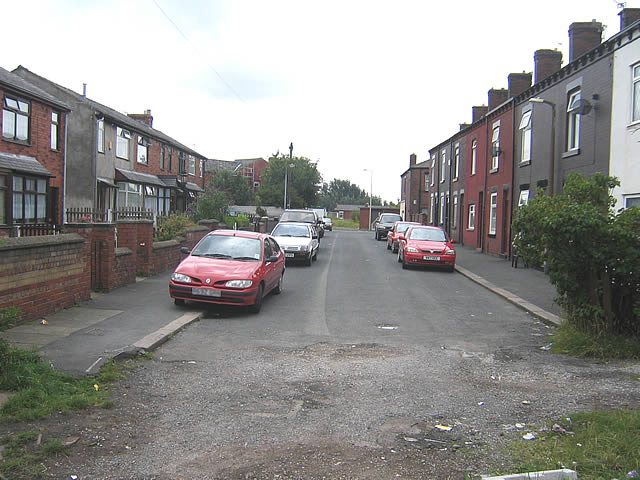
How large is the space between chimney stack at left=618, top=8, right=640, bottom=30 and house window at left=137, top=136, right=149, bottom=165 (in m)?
25.6

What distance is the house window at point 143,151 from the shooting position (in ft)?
109

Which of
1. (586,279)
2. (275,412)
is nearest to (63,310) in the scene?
(275,412)

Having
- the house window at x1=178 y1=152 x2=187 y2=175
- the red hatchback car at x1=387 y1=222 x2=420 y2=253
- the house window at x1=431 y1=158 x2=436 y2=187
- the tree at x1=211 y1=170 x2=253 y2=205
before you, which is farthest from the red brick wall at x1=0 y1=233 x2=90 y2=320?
the tree at x1=211 y1=170 x2=253 y2=205

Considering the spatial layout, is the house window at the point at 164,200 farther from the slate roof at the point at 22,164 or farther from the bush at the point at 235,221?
the slate roof at the point at 22,164

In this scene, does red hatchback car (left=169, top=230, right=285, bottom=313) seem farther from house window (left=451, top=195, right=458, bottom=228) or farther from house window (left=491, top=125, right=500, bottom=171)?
house window (left=451, top=195, right=458, bottom=228)

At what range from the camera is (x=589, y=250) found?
24.5ft

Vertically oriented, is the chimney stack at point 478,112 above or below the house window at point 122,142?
above

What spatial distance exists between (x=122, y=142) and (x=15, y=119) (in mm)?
9617

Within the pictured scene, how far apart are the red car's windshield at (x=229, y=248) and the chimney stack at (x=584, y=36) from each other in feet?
41.2

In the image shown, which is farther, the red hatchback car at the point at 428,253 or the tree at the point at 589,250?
the red hatchback car at the point at 428,253

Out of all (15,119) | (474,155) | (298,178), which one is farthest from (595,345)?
(298,178)

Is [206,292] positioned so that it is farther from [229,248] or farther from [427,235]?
[427,235]

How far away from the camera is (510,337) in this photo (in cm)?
905

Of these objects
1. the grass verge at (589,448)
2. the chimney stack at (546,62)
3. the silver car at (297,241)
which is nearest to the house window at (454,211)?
the chimney stack at (546,62)
